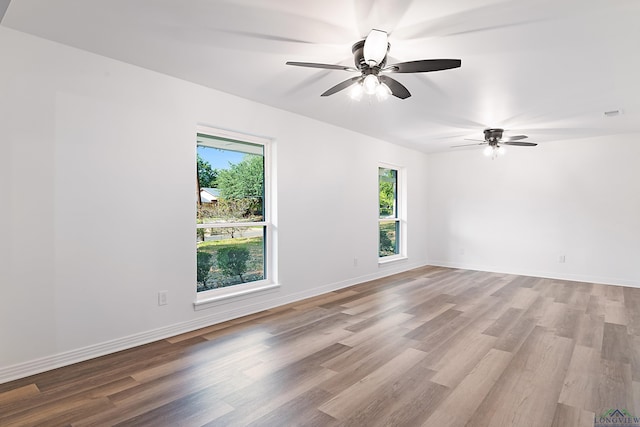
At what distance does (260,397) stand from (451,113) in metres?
3.87

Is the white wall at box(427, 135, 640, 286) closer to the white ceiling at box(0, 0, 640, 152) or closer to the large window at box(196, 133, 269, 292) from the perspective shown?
the white ceiling at box(0, 0, 640, 152)

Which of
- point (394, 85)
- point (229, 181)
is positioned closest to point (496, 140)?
point (394, 85)

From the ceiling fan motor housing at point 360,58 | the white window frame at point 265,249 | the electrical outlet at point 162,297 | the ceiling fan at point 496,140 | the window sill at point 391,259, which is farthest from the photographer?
the window sill at point 391,259

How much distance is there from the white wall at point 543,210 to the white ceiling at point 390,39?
6.36ft

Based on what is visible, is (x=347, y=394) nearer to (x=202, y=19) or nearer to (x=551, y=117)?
(x=202, y=19)

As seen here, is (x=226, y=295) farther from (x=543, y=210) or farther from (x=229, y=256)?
(x=543, y=210)

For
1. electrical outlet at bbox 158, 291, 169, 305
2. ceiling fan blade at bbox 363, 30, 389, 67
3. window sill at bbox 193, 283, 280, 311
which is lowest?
window sill at bbox 193, 283, 280, 311

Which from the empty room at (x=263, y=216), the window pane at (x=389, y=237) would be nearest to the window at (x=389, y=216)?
the window pane at (x=389, y=237)

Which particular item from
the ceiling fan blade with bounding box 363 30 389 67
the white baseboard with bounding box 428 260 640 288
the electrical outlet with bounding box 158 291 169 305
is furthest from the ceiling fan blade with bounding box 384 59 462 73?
the white baseboard with bounding box 428 260 640 288

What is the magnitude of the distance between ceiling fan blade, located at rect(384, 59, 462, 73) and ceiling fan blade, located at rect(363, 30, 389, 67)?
0.49 feet

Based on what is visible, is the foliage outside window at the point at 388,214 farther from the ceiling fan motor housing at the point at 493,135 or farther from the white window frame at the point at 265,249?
the white window frame at the point at 265,249

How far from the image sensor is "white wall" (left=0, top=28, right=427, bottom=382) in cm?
236

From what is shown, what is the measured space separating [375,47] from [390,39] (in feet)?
1.21

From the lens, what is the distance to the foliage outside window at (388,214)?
20.8ft
